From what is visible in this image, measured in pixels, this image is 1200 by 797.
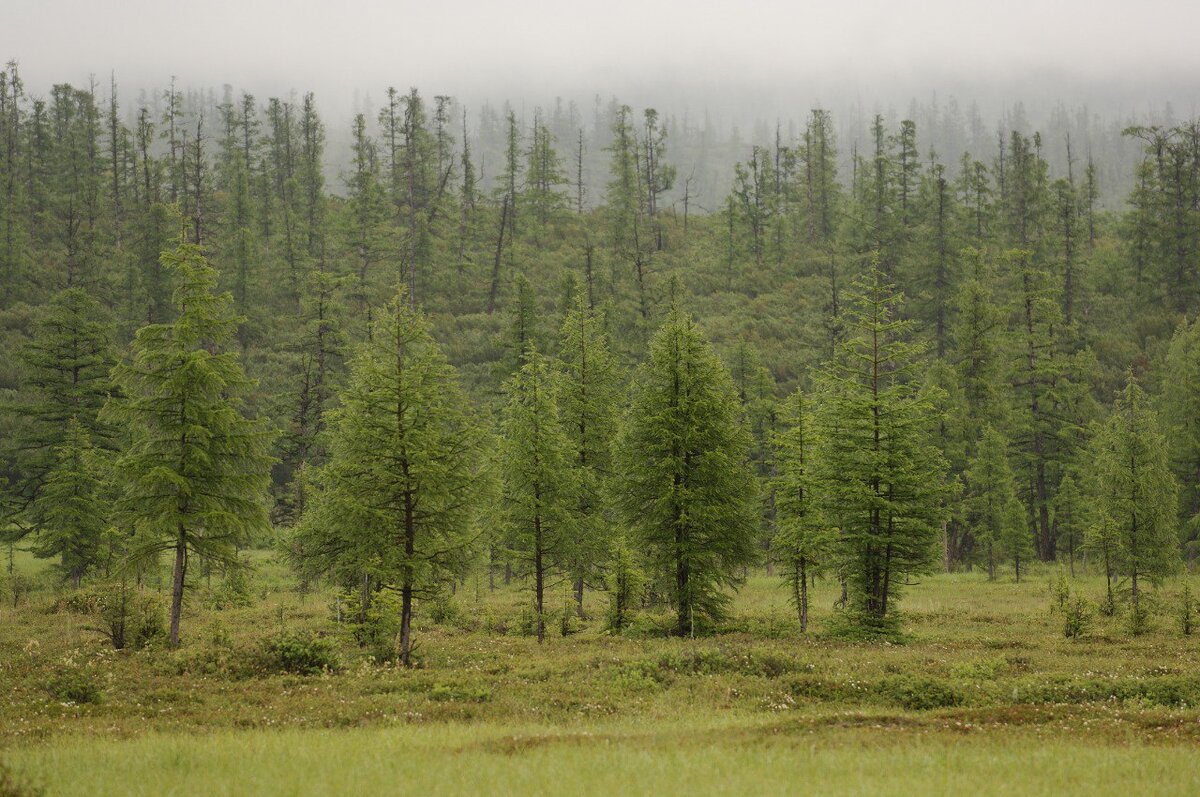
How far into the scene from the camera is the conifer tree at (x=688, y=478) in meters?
26.4

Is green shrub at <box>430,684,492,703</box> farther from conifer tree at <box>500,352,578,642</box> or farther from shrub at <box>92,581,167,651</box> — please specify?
shrub at <box>92,581,167,651</box>

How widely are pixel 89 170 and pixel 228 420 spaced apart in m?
75.0

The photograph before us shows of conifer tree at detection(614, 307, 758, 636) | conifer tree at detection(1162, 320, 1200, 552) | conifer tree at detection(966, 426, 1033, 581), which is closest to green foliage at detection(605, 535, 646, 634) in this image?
conifer tree at detection(614, 307, 758, 636)

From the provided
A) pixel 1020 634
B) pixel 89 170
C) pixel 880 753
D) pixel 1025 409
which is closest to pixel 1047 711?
pixel 880 753

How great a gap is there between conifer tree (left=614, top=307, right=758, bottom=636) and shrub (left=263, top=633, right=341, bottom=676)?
10.3m

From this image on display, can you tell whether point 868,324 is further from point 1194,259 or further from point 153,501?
point 1194,259

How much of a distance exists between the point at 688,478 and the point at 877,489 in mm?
5997

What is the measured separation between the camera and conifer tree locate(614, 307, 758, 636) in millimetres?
26438

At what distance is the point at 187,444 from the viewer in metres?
22.6

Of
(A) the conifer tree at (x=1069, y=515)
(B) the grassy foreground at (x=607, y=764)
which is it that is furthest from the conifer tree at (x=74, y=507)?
(A) the conifer tree at (x=1069, y=515)

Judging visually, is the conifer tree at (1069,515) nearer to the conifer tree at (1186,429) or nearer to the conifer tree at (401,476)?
the conifer tree at (1186,429)

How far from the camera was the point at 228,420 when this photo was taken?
74.9 feet

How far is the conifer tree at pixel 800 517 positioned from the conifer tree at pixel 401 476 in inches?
398

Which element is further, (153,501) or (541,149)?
(541,149)
